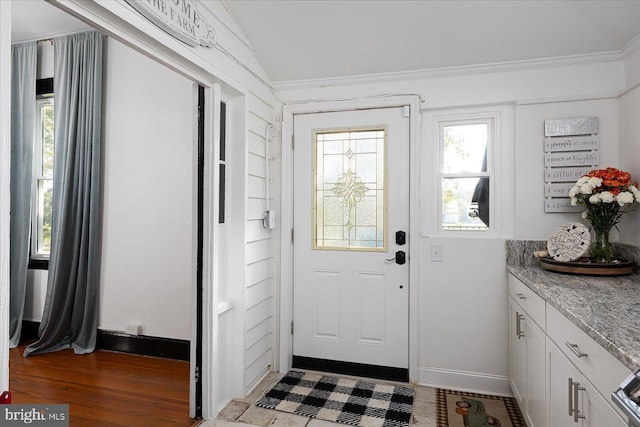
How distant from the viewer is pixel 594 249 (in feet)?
7.69

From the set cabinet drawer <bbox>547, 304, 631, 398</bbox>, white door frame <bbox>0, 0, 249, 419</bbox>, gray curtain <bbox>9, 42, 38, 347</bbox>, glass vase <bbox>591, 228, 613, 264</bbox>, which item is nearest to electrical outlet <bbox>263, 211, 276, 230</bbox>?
white door frame <bbox>0, 0, 249, 419</bbox>

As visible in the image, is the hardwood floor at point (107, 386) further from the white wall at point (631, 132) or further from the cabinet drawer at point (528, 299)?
the white wall at point (631, 132)

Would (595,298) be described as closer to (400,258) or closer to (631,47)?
(400,258)

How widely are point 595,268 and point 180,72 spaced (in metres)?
2.64

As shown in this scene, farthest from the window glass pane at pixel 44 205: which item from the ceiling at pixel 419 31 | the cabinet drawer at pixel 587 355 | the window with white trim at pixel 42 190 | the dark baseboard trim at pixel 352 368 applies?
the cabinet drawer at pixel 587 355

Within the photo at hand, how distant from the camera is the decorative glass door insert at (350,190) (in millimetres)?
2914

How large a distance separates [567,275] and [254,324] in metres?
2.10

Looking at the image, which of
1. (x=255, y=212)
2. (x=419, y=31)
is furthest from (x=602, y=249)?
(x=255, y=212)

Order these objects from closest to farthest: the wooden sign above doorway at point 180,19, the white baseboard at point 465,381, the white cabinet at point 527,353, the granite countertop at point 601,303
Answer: the granite countertop at point 601,303
the wooden sign above doorway at point 180,19
the white cabinet at point 527,353
the white baseboard at point 465,381

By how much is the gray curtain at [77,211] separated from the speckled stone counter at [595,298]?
343 centimetres

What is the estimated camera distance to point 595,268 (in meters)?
2.18

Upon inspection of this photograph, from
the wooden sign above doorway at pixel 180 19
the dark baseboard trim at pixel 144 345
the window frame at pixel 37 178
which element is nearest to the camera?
the wooden sign above doorway at pixel 180 19

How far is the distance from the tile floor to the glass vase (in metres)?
1.41

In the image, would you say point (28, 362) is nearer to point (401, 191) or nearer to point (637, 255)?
point (401, 191)
